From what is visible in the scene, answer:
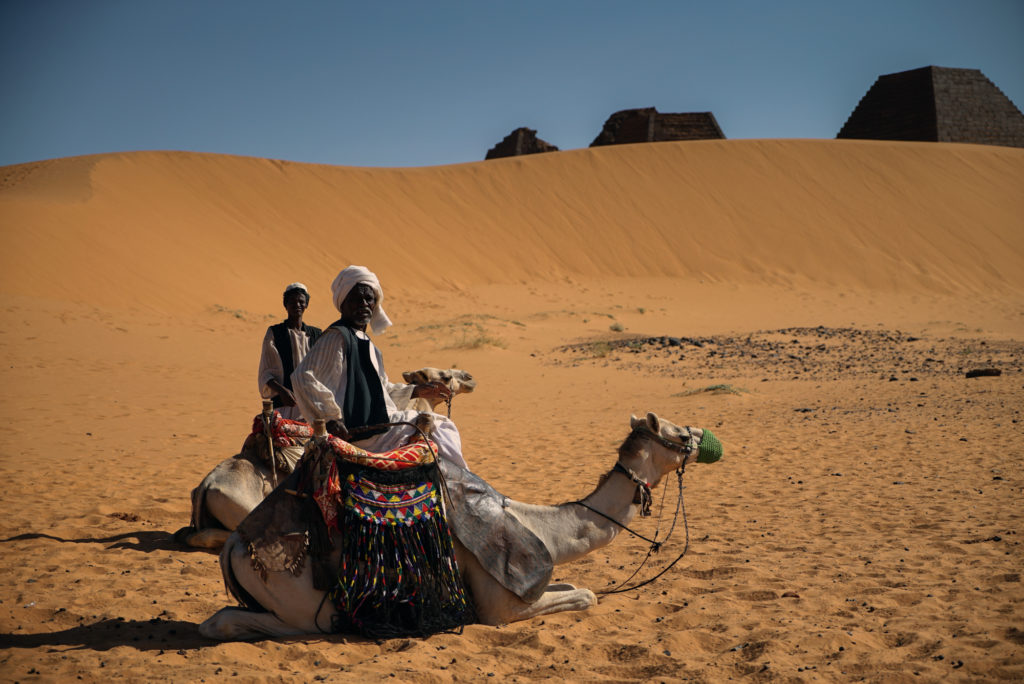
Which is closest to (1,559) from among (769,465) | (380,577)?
(380,577)

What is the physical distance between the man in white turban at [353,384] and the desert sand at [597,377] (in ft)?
3.16

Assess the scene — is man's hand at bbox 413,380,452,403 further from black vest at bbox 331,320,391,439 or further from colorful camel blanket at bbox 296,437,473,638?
colorful camel blanket at bbox 296,437,473,638

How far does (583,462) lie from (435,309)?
1865 cm

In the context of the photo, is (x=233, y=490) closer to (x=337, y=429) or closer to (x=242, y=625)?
(x=242, y=625)

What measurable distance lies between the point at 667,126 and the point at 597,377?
45.6 meters

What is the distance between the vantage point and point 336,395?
407 centimetres

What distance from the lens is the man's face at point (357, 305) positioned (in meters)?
4.25

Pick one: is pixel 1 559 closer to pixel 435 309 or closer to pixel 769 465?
pixel 769 465

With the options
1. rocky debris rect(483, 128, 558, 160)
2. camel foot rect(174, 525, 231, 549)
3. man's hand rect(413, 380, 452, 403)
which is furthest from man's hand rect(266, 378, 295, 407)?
rocky debris rect(483, 128, 558, 160)

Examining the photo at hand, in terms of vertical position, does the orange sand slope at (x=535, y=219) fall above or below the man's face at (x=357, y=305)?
above

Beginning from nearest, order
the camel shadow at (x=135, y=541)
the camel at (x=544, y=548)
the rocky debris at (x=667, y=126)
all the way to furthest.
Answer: the camel at (x=544, y=548) < the camel shadow at (x=135, y=541) < the rocky debris at (x=667, y=126)

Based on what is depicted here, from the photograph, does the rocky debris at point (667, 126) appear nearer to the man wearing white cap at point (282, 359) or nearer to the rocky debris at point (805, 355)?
the rocky debris at point (805, 355)

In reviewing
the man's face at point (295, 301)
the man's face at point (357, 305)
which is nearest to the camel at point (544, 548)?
the man's face at point (357, 305)

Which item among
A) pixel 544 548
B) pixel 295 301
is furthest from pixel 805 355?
pixel 544 548
